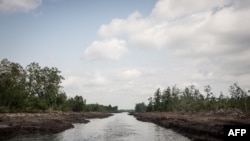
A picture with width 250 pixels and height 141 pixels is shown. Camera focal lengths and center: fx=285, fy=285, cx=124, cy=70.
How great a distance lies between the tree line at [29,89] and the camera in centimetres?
9034

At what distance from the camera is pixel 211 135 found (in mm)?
33781

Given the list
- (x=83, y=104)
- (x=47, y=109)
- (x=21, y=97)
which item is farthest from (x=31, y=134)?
(x=83, y=104)

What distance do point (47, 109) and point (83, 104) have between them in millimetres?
53906

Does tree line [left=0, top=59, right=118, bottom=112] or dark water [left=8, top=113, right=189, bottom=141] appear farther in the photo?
tree line [left=0, top=59, right=118, bottom=112]

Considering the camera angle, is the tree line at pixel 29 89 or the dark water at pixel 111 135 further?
the tree line at pixel 29 89

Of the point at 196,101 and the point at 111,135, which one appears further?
the point at 196,101

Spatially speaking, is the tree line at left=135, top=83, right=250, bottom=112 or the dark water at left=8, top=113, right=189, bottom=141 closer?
the dark water at left=8, top=113, right=189, bottom=141

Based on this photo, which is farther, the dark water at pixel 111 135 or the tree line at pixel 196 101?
the tree line at pixel 196 101

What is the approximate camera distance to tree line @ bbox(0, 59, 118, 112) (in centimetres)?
9034

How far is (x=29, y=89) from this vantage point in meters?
112

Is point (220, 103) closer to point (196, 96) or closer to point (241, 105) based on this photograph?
point (241, 105)

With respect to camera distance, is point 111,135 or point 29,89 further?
point 29,89

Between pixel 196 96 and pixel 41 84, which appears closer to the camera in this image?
pixel 41 84

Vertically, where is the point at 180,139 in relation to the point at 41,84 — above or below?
below
